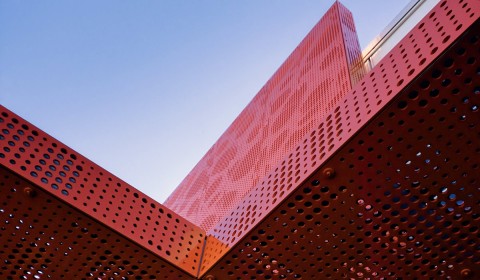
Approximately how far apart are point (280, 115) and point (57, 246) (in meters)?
5.71

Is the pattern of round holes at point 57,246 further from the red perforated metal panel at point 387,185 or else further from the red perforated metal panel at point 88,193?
the red perforated metal panel at point 387,185

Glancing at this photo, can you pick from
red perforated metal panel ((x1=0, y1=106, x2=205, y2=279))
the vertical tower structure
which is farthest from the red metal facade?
the vertical tower structure

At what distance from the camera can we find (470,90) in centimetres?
A: 482

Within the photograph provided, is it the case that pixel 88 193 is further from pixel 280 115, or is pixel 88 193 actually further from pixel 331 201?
pixel 280 115

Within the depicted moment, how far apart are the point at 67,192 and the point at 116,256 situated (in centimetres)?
128

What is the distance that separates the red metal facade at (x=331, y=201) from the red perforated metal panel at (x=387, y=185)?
2 cm

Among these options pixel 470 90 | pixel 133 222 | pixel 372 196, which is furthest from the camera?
pixel 133 222

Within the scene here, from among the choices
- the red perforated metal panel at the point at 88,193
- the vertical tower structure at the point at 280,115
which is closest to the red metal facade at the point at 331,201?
the red perforated metal panel at the point at 88,193

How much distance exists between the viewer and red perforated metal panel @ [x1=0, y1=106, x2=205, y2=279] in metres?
6.05

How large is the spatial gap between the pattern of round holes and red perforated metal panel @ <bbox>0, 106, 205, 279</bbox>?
0.06m

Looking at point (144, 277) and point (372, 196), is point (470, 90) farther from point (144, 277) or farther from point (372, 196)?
point (144, 277)

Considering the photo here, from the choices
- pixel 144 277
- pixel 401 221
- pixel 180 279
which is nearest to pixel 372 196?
pixel 401 221

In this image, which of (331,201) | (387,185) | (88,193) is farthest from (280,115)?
(88,193)

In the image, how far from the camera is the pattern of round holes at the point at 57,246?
6184 millimetres
